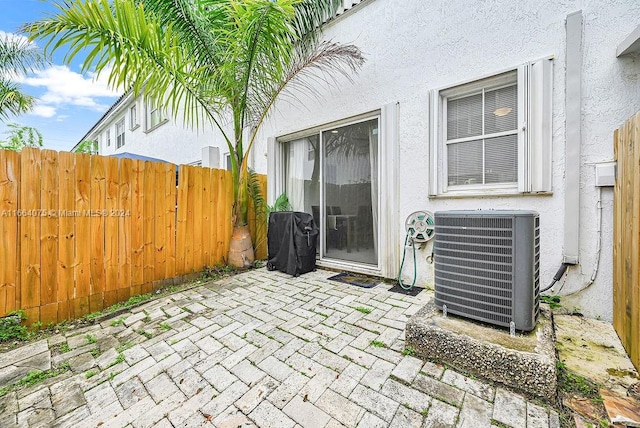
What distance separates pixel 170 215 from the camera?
12.0ft

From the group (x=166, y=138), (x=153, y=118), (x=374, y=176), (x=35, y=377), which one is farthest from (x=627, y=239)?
(x=153, y=118)

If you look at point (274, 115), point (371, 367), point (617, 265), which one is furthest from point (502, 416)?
point (274, 115)

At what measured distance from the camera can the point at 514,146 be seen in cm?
282

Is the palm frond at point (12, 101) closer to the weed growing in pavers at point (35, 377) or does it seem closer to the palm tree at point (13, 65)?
the palm tree at point (13, 65)

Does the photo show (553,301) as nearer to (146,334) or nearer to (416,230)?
(416,230)

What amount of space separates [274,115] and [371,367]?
4.64 metres

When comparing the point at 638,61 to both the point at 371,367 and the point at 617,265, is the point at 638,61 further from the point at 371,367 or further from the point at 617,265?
the point at 371,367

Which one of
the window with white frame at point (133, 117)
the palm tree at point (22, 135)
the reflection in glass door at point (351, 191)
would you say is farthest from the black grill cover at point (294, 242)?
the window with white frame at point (133, 117)

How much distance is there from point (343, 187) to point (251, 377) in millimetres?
3111

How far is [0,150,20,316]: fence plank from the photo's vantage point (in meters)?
2.37

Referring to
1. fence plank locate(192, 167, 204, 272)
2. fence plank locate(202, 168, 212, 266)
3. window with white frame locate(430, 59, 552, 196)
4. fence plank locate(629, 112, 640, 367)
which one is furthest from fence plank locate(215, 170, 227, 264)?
fence plank locate(629, 112, 640, 367)

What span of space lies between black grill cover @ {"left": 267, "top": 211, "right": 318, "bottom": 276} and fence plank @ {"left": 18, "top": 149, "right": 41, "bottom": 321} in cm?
270

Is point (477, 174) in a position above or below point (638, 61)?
below

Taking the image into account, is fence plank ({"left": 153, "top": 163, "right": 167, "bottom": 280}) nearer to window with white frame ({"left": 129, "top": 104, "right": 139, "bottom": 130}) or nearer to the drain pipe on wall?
the drain pipe on wall
